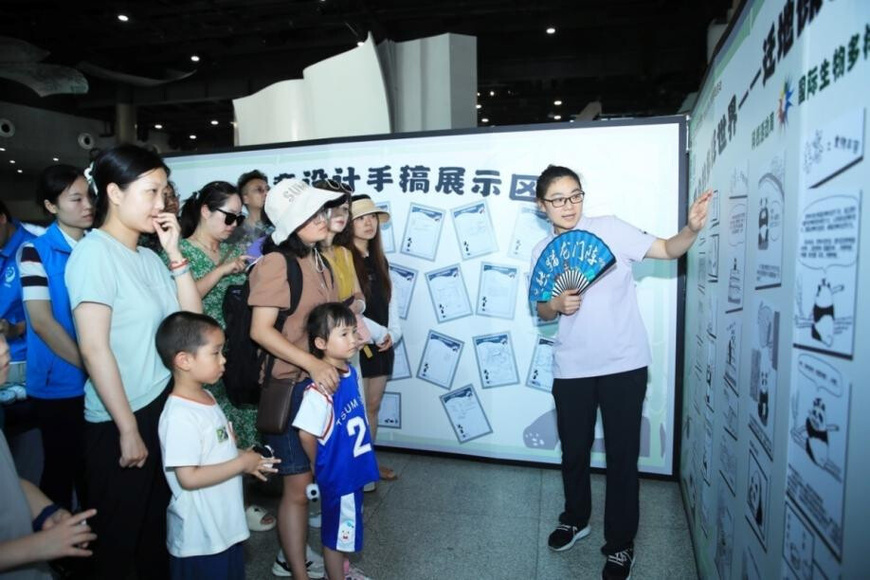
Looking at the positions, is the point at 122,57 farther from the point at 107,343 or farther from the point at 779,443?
the point at 779,443

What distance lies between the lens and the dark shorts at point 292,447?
197 cm

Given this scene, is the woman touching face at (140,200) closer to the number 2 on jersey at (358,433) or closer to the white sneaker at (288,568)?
the number 2 on jersey at (358,433)

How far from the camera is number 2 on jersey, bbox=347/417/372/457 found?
1.98 meters

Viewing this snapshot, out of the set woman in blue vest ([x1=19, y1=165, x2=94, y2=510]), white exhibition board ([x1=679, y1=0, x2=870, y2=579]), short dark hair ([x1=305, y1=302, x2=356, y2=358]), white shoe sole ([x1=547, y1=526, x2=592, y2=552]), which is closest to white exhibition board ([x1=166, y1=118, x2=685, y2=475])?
white shoe sole ([x1=547, y1=526, x2=592, y2=552])

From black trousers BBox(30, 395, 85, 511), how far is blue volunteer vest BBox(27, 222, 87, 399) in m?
0.05

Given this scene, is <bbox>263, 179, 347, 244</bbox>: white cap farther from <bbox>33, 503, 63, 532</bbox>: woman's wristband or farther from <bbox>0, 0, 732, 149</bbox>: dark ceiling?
<bbox>0, 0, 732, 149</bbox>: dark ceiling

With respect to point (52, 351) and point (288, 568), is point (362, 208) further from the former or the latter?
point (288, 568)

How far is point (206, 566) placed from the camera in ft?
5.60

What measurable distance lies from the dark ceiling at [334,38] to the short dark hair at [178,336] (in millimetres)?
7008

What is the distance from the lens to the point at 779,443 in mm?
1150

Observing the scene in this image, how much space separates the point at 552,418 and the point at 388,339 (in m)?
1.11

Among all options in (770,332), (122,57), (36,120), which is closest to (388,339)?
(770,332)

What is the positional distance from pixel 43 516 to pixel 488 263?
247cm

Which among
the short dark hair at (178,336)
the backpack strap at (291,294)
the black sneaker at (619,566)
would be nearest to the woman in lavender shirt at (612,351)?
the black sneaker at (619,566)
